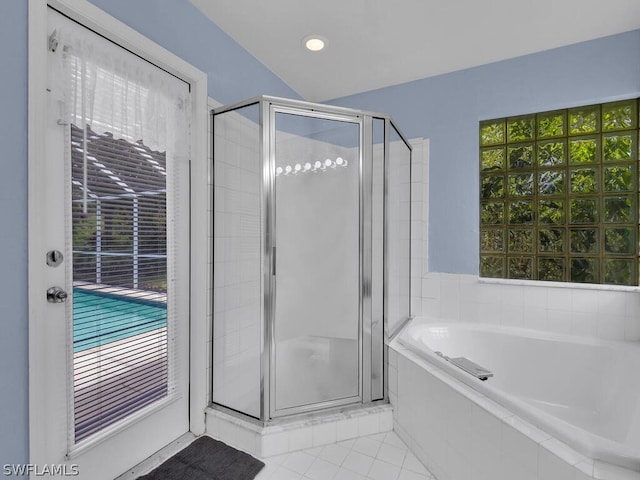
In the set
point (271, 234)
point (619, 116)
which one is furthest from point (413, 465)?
point (619, 116)

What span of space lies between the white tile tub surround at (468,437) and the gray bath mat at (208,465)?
804mm

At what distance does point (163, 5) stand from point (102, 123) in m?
0.74

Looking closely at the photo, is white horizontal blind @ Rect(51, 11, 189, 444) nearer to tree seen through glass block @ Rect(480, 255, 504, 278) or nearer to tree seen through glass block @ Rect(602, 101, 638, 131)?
tree seen through glass block @ Rect(480, 255, 504, 278)

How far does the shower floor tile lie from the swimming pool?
90 cm

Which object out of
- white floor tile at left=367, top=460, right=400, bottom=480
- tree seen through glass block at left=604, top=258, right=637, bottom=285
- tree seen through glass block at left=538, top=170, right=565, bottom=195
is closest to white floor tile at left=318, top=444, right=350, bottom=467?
white floor tile at left=367, top=460, right=400, bottom=480

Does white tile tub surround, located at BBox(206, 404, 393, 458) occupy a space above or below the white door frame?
below

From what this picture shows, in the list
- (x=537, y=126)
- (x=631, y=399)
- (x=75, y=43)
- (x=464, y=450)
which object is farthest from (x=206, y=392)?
(x=537, y=126)

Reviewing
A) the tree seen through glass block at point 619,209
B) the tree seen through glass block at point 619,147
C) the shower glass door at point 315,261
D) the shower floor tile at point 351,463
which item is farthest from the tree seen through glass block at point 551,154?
the shower floor tile at point 351,463

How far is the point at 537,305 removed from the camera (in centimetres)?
230

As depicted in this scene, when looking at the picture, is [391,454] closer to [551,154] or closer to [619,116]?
[551,154]

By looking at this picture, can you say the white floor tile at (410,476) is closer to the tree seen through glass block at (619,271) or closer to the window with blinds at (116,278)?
the window with blinds at (116,278)

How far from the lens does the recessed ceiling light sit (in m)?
2.14

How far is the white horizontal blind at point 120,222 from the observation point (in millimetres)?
1310

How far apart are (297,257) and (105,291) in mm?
892
